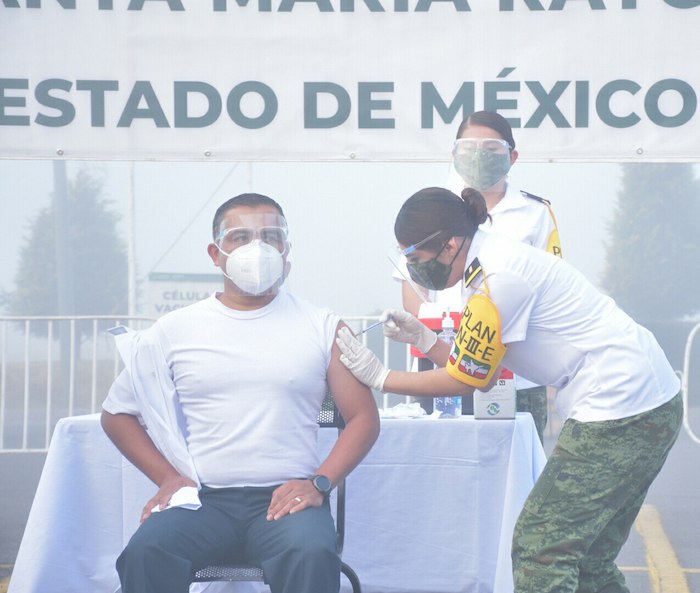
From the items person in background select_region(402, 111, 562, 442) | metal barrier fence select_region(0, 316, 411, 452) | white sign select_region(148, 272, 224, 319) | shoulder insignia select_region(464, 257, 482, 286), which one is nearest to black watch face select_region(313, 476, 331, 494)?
shoulder insignia select_region(464, 257, 482, 286)

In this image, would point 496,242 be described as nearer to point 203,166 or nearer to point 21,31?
point 21,31

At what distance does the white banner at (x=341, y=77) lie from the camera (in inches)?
175

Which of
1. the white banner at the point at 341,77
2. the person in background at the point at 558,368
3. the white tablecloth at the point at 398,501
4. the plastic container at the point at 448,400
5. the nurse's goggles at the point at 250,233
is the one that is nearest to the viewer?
the person in background at the point at 558,368

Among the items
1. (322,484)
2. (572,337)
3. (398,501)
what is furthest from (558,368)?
(398,501)

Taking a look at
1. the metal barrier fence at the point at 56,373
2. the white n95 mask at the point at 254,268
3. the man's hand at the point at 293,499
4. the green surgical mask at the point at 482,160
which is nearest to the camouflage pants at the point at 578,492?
the man's hand at the point at 293,499

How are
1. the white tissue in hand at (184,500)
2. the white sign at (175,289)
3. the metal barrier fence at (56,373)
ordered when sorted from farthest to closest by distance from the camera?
the white sign at (175,289) < the metal barrier fence at (56,373) < the white tissue in hand at (184,500)

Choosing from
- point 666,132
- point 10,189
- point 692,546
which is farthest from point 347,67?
point 10,189

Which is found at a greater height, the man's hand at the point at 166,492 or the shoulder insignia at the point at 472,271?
the shoulder insignia at the point at 472,271

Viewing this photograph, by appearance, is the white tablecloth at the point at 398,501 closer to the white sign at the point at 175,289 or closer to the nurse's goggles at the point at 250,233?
the nurse's goggles at the point at 250,233

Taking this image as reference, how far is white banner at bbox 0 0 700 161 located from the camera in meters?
→ 4.45

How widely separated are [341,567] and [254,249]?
91 centimetres

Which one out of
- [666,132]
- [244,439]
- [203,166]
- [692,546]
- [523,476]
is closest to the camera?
[244,439]

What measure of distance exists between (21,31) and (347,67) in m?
1.34

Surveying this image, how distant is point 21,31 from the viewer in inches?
179
